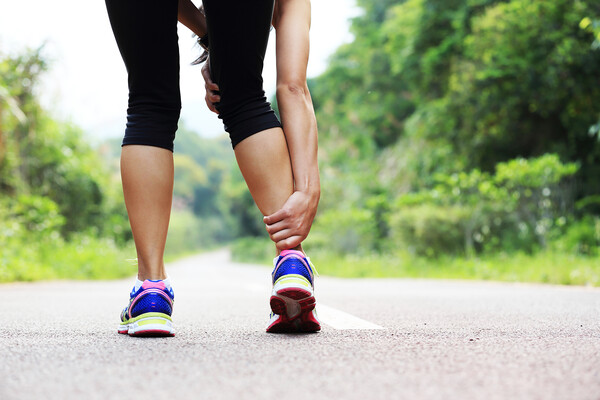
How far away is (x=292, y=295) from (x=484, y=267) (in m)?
8.23

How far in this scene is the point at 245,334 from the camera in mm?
1896

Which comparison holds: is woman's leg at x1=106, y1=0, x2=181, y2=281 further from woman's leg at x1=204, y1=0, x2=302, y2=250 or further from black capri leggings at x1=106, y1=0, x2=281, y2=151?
woman's leg at x1=204, y1=0, x2=302, y2=250

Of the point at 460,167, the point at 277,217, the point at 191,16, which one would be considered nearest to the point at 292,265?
the point at 277,217

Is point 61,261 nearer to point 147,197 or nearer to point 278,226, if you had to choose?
point 147,197

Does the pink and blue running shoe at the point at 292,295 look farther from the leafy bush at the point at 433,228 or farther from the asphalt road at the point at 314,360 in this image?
the leafy bush at the point at 433,228

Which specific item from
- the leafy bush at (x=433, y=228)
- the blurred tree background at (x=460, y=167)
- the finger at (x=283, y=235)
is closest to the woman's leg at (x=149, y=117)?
the finger at (x=283, y=235)

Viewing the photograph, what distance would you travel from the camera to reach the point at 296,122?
209cm

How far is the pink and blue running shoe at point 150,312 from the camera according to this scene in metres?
1.85

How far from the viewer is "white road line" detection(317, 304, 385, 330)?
2100 mm

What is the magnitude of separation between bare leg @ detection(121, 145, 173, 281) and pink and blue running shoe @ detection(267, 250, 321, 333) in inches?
16.1

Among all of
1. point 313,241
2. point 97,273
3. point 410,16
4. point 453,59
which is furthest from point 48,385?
point 313,241

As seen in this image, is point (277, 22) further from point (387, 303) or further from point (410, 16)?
point (410, 16)

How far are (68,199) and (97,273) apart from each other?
361 cm

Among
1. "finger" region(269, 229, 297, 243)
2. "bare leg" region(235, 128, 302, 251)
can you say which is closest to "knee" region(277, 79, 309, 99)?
"bare leg" region(235, 128, 302, 251)
